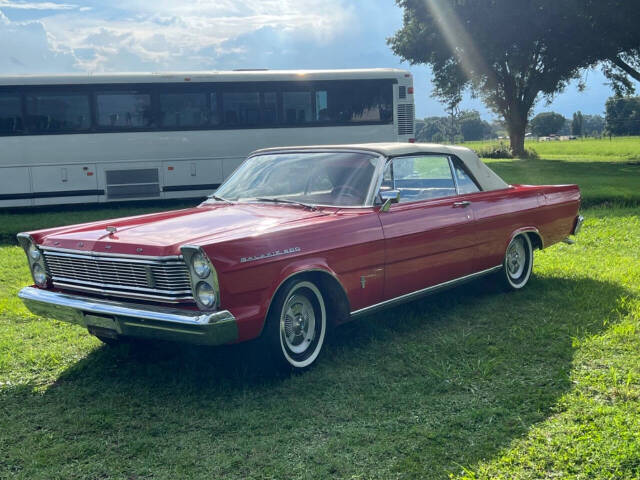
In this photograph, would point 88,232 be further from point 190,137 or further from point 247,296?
point 190,137

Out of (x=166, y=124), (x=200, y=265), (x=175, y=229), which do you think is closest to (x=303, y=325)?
(x=200, y=265)

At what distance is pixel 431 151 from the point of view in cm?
608

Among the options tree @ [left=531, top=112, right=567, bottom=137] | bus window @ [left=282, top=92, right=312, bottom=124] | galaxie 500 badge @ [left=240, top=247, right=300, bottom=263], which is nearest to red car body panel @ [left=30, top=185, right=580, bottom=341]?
galaxie 500 badge @ [left=240, top=247, right=300, bottom=263]

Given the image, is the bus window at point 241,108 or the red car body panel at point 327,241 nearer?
the red car body panel at point 327,241

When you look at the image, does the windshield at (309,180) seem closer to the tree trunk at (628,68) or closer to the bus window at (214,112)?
the bus window at (214,112)

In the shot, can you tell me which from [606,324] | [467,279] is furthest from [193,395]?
[606,324]

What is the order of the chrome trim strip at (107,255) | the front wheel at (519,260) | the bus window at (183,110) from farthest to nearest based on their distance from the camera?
the bus window at (183,110)
the front wheel at (519,260)
the chrome trim strip at (107,255)

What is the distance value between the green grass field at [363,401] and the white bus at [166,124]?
31.3 feet

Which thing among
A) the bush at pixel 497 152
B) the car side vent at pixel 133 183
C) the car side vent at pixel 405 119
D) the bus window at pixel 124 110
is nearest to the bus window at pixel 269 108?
the bus window at pixel 124 110

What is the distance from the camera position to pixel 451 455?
11.3 feet

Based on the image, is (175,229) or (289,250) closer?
(289,250)

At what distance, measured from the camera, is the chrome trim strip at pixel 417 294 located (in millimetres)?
4965

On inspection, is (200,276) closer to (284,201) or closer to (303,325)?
(303,325)

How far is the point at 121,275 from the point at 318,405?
151 cm
